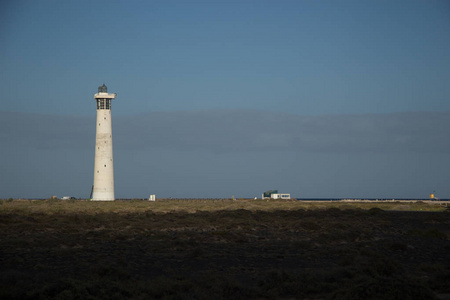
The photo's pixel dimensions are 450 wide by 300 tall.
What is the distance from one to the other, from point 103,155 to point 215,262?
4699 cm

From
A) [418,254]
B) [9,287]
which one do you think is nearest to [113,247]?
[9,287]

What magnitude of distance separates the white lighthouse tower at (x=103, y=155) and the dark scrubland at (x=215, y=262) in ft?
99.7

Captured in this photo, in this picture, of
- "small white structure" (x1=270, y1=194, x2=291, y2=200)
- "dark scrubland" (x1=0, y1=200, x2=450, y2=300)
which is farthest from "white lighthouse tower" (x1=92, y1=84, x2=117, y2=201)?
"small white structure" (x1=270, y1=194, x2=291, y2=200)

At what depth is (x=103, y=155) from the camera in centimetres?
6372

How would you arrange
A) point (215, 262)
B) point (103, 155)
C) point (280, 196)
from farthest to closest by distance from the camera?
point (280, 196) → point (103, 155) → point (215, 262)

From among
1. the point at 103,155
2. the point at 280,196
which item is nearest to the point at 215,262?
the point at 103,155

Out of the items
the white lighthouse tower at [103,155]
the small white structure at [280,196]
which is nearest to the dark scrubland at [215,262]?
the white lighthouse tower at [103,155]

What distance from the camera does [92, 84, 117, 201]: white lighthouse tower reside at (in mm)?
63781

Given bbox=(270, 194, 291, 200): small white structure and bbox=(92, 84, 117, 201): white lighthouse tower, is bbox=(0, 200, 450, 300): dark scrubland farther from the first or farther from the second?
bbox=(270, 194, 291, 200): small white structure

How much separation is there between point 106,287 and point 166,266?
192 inches

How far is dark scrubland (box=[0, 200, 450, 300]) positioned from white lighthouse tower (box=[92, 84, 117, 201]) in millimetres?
30374

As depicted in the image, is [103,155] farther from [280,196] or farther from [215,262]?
[215,262]

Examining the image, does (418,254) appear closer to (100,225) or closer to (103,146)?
(100,225)

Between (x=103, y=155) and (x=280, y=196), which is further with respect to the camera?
(x=280, y=196)
